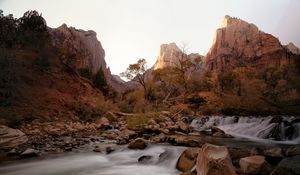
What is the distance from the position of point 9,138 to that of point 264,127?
1503cm

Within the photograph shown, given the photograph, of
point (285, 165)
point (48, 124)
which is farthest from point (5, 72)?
point (285, 165)

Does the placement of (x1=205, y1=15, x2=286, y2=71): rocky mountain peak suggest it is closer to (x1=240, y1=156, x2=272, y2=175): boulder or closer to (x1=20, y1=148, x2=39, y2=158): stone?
(x1=20, y1=148, x2=39, y2=158): stone

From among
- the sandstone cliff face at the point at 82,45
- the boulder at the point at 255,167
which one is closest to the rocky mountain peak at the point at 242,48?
the sandstone cliff face at the point at 82,45

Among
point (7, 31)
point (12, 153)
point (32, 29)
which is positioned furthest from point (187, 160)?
point (32, 29)

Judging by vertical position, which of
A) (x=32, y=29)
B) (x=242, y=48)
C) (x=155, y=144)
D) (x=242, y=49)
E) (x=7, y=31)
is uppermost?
(x=242, y=48)

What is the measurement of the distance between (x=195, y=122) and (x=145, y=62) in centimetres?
1792

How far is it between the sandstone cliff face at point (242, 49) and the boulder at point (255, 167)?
282 ft

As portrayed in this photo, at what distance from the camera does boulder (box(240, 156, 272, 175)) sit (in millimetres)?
5590

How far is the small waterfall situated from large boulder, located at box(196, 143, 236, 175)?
36.6 feet

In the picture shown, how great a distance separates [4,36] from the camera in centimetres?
2989

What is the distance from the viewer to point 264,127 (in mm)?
16750

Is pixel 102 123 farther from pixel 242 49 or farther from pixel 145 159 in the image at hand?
pixel 242 49

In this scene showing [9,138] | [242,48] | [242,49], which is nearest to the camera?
[9,138]

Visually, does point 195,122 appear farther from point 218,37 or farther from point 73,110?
point 218,37
